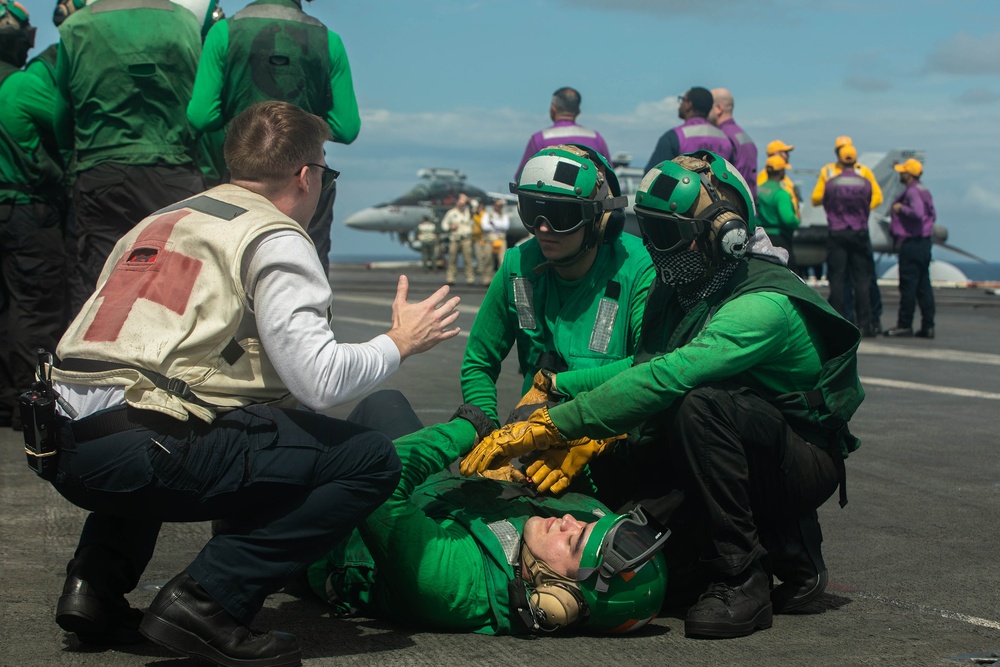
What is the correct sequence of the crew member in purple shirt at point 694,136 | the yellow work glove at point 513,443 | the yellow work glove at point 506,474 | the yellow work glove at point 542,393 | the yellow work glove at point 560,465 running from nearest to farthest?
the yellow work glove at point 513,443
the yellow work glove at point 560,465
the yellow work glove at point 506,474
the yellow work glove at point 542,393
the crew member in purple shirt at point 694,136

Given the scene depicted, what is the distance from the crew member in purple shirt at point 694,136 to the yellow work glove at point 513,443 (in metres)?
5.79

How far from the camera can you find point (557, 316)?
14.5 ft

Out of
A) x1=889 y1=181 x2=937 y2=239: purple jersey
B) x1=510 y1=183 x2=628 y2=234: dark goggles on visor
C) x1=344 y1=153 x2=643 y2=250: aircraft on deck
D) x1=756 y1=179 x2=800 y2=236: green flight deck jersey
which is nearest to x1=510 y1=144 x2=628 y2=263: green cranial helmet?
x1=510 y1=183 x2=628 y2=234: dark goggles on visor

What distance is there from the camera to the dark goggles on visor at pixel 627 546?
3338 millimetres

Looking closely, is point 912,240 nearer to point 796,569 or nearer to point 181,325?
point 796,569

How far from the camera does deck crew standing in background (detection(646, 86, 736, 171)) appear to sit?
365 inches

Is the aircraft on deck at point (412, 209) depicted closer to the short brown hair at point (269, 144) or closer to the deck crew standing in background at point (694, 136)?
the deck crew standing in background at point (694, 136)

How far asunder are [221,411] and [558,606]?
3.60 ft

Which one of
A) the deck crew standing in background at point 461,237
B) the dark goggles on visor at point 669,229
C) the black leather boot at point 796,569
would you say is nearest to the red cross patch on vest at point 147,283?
the dark goggles on visor at point 669,229

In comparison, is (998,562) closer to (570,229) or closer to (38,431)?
(570,229)

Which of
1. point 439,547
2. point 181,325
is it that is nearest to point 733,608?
point 439,547

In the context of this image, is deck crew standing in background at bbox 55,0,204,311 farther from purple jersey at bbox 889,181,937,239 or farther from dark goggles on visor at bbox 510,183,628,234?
purple jersey at bbox 889,181,937,239

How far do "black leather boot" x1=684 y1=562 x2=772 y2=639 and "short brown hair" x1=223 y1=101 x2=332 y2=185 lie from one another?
5.65 feet

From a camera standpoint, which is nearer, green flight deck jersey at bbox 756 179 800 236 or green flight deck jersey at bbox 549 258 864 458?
green flight deck jersey at bbox 549 258 864 458
